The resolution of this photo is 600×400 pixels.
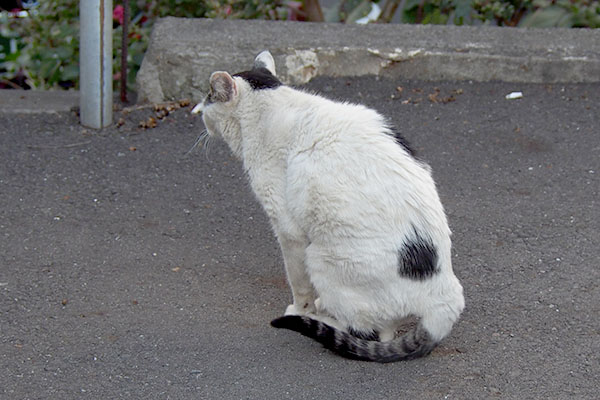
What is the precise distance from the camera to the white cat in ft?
10.8

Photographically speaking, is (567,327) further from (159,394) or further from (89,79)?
(89,79)

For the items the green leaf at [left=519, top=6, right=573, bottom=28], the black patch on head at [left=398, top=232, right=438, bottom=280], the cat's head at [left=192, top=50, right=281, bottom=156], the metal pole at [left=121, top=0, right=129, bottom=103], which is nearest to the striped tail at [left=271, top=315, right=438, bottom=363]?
the black patch on head at [left=398, top=232, right=438, bottom=280]

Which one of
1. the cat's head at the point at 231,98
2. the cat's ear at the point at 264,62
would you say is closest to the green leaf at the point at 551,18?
the cat's ear at the point at 264,62

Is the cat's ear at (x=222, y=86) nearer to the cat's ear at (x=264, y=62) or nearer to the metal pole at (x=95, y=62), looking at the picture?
the cat's ear at (x=264, y=62)

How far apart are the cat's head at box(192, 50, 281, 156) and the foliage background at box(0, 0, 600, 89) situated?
124 inches

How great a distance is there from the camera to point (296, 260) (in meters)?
3.64

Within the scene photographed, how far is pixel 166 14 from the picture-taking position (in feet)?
24.7

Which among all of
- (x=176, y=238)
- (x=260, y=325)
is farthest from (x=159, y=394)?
(x=176, y=238)

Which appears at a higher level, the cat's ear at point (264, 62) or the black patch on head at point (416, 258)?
the cat's ear at point (264, 62)

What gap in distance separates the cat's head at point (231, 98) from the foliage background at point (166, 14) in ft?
10.4

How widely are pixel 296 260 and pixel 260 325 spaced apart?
0.40m

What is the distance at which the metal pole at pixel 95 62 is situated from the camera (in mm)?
5582

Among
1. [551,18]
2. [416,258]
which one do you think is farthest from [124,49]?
[551,18]

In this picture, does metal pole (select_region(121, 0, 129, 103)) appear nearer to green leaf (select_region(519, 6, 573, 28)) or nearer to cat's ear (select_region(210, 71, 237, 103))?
cat's ear (select_region(210, 71, 237, 103))
